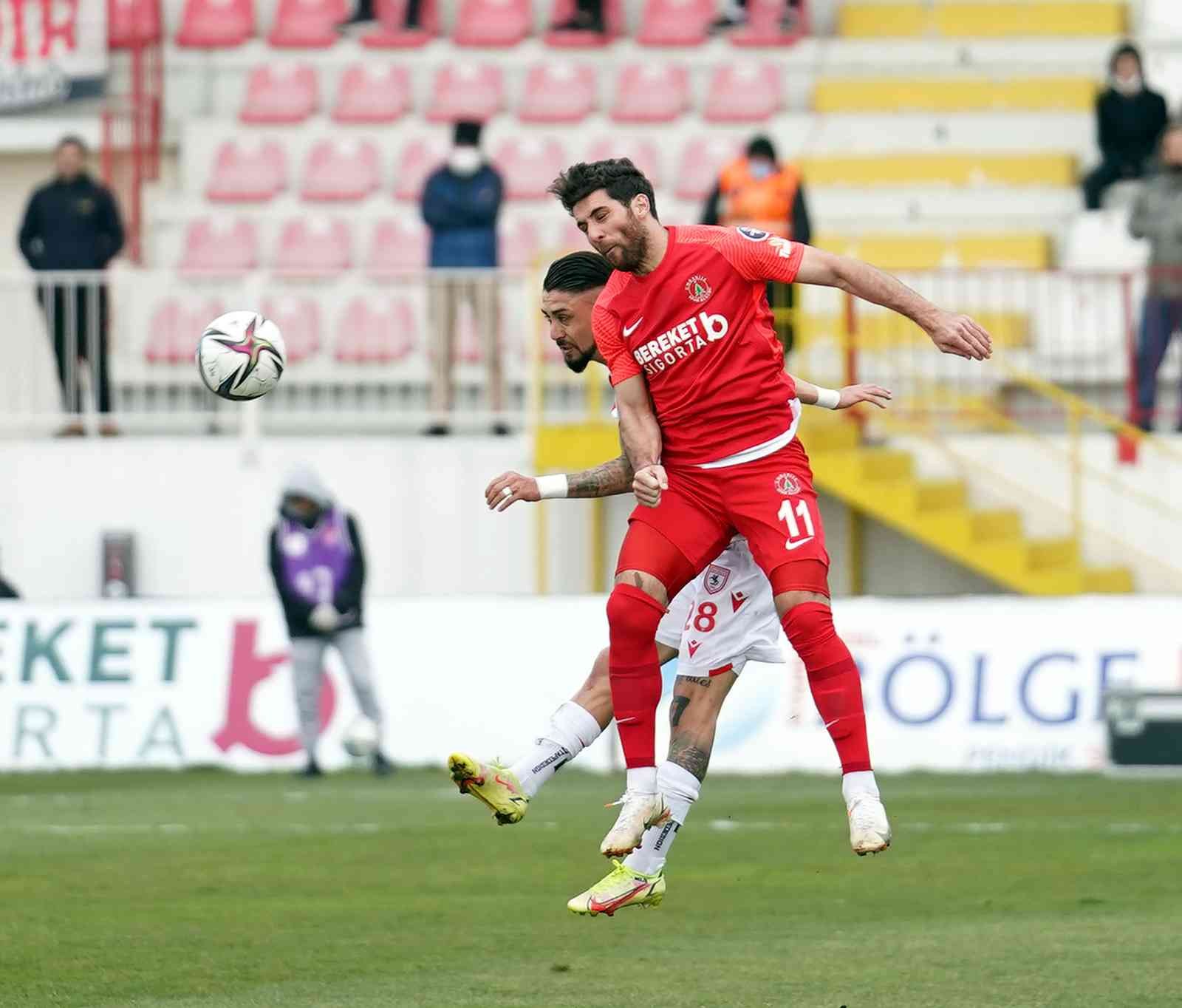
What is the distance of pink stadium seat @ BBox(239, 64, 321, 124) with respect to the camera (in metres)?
23.0

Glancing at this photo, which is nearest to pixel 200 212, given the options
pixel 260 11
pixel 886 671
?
pixel 260 11

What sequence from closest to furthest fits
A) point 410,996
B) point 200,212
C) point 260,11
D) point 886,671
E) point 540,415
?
point 410,996 < point 886,671 < point 540,415 < point 200,212 < point 260,11

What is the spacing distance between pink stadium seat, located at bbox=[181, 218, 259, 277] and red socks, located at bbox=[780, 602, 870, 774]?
46.6ft

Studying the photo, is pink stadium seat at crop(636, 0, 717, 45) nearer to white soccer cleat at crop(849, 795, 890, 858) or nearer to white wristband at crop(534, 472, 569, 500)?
white wristband at crop(534, 472, 569, 500)

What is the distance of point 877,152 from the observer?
2225cm

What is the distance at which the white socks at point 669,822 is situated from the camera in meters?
8.34

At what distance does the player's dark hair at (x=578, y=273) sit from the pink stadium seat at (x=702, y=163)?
13.0 metres

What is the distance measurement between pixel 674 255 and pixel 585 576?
449 inches

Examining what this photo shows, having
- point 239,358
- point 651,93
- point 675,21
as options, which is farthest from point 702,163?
point 239,358

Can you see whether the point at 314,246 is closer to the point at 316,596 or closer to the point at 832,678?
the point at 316,596

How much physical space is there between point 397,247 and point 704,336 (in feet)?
45.1

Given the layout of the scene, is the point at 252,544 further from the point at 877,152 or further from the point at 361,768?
the point at 877,152

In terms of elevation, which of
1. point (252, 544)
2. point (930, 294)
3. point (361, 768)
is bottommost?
point (361, 768)

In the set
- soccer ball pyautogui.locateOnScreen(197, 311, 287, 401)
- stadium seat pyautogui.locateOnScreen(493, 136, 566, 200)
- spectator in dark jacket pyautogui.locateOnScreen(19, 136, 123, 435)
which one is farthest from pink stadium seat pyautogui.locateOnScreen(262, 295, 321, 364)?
soccer ball pyautogui.locateOnScreen(197, 311, 287, 401)
